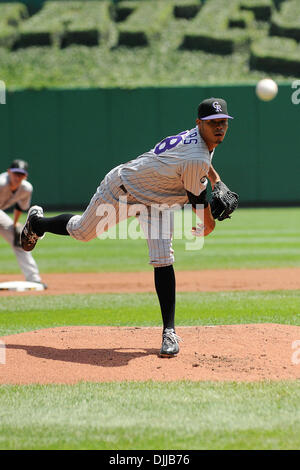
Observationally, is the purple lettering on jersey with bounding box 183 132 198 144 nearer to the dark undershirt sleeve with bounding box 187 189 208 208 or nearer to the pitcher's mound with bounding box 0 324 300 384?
the dark undershirt sleeve with bounding box 187 189 208 208

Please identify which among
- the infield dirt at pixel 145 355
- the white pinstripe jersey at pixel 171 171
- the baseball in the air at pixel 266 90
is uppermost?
the baseball in the air at pixel 266 90

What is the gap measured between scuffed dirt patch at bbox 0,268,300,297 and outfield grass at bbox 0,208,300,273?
589mm

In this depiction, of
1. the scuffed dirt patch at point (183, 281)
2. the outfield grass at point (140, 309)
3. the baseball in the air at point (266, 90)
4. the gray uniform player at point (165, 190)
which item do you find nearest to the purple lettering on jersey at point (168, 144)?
the gray uniform player at point (165, 190)

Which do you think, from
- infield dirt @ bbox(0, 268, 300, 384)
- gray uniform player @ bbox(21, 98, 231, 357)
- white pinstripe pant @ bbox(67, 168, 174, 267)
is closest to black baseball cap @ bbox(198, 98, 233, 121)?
gray uniform player @ bbox(21, 98, 231, 357)

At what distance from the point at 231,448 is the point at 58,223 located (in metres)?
2.74

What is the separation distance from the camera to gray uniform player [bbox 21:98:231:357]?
4.68m

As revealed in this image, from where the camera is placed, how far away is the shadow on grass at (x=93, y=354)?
4.88 meters

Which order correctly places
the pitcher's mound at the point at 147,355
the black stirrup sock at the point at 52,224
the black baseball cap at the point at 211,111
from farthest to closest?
1. the black stirrup sock at the point at 52,224
2. the black baseball cap at the point at 211,111
3. the pitcher's mound at the point at 147,355

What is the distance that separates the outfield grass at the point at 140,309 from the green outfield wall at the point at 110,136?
13.9 meters

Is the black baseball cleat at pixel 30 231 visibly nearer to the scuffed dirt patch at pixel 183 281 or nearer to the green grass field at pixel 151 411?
the green grass field at pixel 151 411

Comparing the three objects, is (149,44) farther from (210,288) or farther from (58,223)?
(58,223)

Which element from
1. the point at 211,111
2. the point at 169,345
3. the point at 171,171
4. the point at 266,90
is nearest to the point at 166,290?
the point at 169,345

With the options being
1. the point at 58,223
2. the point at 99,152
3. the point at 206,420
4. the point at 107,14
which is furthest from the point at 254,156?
the point at 206,420

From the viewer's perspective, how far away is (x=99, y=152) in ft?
73.8
